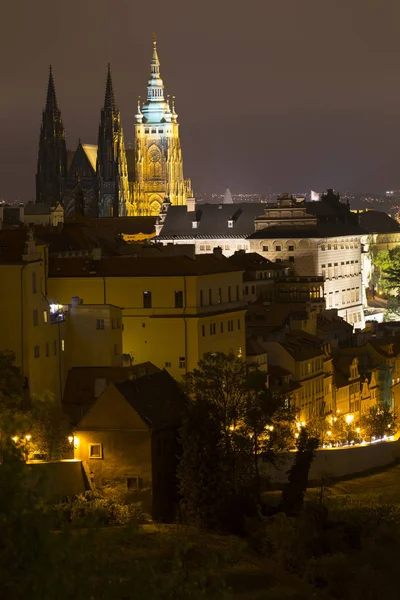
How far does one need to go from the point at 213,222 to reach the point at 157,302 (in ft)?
266

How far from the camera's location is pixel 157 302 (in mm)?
76750

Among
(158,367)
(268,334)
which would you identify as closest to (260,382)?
(158,367)

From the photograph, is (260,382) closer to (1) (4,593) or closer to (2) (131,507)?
(2) (131,507)

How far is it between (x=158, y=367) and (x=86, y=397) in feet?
19.8

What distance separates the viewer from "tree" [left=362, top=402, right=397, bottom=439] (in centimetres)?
8488

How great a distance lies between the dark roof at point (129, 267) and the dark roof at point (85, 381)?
19.8 ft

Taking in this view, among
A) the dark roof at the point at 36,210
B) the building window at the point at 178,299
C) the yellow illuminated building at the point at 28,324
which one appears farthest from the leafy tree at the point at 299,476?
the dark roof at the point at 36,210

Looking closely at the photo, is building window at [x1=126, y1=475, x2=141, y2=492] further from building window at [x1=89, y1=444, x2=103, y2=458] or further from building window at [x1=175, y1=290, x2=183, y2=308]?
building window at [x1=175, y1=290, x2=183, y2=308]

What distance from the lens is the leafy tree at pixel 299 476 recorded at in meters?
67.5

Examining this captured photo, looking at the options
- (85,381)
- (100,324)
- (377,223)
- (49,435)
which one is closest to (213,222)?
(377,223)

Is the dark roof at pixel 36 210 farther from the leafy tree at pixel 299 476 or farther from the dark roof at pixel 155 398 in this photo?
the dark roof at pixel 155 398

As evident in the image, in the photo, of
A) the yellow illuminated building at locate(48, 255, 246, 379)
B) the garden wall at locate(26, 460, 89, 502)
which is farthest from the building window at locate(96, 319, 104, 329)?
the garden wall at locate(26, 460, 89, 502)

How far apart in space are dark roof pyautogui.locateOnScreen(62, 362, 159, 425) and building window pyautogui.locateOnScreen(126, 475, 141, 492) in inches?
193

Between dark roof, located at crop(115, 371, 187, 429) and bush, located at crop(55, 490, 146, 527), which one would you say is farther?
dark roof, located at crop(115, 371, 187, 429)
